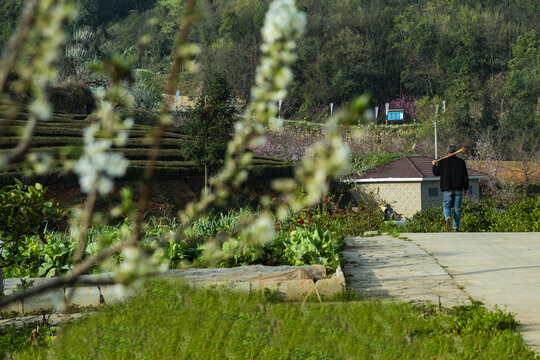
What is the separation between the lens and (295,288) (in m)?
5.68

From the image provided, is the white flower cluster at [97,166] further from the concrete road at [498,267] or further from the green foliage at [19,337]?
the concrete road at [498,267]

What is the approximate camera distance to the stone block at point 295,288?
18.6 ft

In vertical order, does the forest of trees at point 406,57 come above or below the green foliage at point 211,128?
above

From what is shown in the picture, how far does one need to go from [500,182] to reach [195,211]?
95.9ft

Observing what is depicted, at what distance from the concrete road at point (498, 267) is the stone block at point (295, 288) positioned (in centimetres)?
166

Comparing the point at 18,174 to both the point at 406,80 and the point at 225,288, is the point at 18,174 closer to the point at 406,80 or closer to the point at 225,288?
the point at 225,288

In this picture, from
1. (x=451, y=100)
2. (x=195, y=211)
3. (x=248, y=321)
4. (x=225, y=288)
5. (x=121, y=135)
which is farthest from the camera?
(x=451, y=100)

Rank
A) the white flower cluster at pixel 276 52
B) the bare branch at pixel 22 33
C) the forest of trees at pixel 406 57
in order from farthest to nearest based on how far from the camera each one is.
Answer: the forest of trees at pixel 406 57, the white flower cluster at pixel 276 52, the bare branch at pixel 22 33

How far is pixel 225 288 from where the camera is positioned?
569 centimetres

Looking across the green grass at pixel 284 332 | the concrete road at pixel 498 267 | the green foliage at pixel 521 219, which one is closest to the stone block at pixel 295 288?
the green grass at pixel 284 332

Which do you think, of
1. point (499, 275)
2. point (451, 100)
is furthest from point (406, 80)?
point (499, 275)

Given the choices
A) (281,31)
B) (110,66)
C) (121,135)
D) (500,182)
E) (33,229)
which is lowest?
(500,182)

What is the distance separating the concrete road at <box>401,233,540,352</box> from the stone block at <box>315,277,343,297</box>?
1.35 meters

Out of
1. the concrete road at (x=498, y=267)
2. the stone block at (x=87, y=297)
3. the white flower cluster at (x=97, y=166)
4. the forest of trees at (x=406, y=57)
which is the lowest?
the concrete road at (x=498, y=267)
